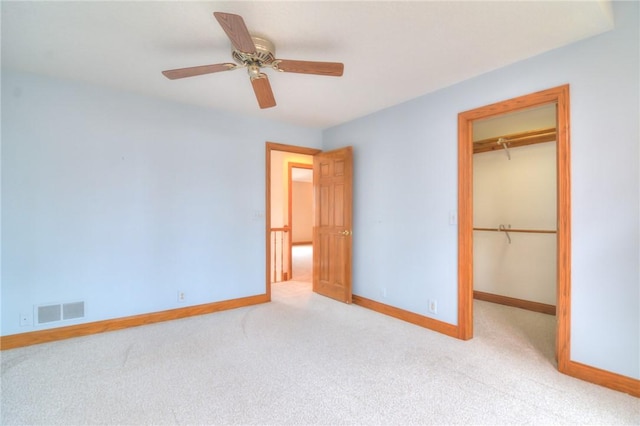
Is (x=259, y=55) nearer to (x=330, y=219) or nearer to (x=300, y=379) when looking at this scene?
(x=300, y=379)

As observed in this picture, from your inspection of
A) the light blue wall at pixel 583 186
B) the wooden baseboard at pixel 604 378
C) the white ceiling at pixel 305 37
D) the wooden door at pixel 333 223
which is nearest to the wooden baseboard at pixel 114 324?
the wooden door at pixel 333 223

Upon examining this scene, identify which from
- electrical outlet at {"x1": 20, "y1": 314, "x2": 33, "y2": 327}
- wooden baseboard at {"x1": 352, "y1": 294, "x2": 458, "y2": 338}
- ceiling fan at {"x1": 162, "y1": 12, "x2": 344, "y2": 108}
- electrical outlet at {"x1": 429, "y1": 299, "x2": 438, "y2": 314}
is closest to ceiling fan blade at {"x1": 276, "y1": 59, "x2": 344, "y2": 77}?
ceiling fan at {"x1": 162, "y1": 12, "x2": 344, "y2": 108}

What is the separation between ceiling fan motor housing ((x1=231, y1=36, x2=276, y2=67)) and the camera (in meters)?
2.02

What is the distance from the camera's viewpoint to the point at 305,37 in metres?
2.08

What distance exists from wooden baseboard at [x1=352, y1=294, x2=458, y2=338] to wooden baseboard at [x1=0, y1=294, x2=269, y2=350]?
138 cm

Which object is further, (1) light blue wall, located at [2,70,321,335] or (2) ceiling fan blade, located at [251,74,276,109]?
(1) light blue wall, located at [2,70,321,335]

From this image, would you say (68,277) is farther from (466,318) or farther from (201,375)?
(466,318)

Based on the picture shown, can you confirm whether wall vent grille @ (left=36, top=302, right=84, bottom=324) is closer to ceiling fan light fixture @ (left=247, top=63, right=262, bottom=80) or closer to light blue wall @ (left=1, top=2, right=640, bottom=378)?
light blue wall @ (left=1, top=2, right=640, bottom=378)

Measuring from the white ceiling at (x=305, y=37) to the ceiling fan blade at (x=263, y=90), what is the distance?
0.85ft

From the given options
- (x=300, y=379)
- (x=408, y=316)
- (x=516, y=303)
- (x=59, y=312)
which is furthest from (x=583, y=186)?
(x=59, y=312)

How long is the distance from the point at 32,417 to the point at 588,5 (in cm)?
406

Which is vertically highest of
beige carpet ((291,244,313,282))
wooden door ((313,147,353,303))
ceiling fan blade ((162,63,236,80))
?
ceiling fan blade ((162,63,236,80))

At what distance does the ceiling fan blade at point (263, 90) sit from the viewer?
2236 millimetres

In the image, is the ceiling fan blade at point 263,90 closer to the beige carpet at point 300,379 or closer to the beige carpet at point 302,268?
the beige carpet at point 300,379
